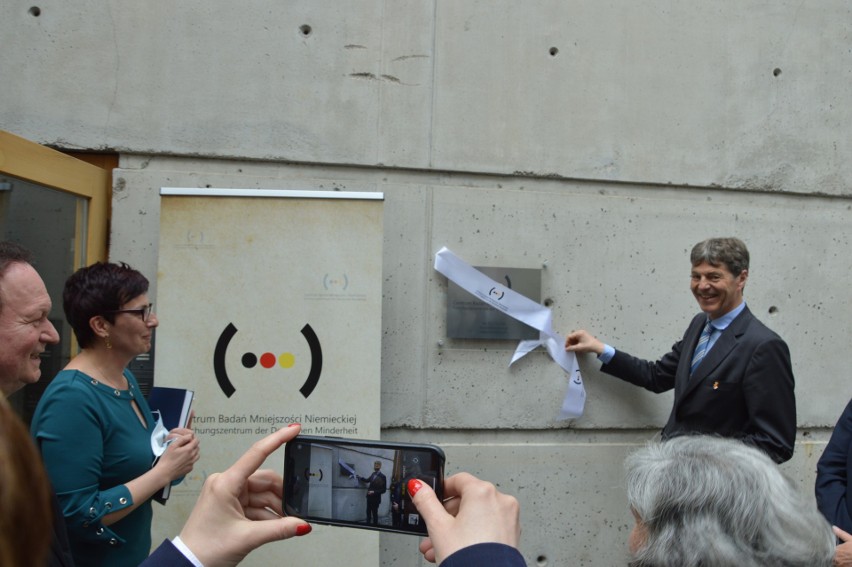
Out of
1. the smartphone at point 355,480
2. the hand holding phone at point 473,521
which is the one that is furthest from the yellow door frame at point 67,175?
the hand holding phone at point 473,521

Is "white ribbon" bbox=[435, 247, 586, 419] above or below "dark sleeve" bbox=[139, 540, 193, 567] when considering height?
above

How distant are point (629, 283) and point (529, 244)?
560 millimetres

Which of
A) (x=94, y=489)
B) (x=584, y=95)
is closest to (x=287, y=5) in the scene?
(x=584, y=95)

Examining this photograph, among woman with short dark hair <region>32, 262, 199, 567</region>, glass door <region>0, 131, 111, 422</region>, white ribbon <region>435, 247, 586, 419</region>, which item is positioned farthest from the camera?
white ribbon <region>435, 247, 586, 419</region>

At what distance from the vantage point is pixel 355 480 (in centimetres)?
145

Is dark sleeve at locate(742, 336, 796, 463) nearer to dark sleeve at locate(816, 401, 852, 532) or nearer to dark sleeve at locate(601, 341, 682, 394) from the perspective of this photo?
dark sleeve at locate(816, 401, 852, 532)

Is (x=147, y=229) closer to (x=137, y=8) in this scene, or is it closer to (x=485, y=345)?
(x=137, y=8)

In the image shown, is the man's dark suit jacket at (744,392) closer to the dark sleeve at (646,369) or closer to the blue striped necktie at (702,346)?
the blue striped necktie at (702,346)

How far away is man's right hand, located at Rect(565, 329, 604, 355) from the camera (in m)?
3.51

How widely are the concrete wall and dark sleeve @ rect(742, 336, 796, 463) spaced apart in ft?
2.54

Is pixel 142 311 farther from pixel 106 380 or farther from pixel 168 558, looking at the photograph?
pixel 168 558

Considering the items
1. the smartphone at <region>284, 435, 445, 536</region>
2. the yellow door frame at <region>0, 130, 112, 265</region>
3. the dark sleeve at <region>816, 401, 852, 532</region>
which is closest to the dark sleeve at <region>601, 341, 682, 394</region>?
the dark sleeve at <region>816, 401, 852, 532</region>

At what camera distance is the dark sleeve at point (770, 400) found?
9.53 feet

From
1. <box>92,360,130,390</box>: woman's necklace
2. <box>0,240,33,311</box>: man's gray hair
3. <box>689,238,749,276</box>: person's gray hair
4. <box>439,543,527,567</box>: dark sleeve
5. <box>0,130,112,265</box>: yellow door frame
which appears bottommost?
<box>439,543,527,567</box>: dark sleeve
